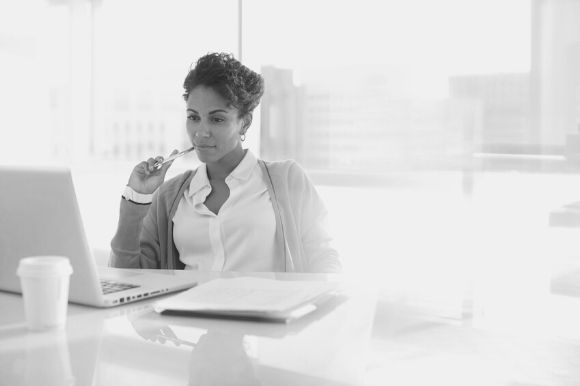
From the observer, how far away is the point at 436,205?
11.1 ft

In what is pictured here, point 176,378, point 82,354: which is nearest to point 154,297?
point 82,354

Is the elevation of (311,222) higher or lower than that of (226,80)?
lower

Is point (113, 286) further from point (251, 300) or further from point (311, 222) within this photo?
point (311, 222)

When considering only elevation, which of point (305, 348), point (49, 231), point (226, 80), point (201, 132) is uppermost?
point (226, 80)

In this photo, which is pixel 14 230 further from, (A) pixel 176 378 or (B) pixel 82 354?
(A) pixel 176 378

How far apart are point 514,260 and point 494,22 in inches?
44.6

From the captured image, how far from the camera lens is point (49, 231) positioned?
3.48 feet

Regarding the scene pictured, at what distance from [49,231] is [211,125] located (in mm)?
1003

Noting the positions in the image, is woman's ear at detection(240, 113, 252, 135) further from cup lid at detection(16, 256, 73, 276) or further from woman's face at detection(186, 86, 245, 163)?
cup lid at detection(16, 256, 73, 276)

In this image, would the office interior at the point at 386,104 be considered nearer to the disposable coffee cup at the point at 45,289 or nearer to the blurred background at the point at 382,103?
the blurred background at the point at 382,103

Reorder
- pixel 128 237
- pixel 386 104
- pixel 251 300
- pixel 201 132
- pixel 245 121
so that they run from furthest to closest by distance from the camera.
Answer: pixel 386 104 < pixel 245 121 < pixel 201 132 < pixel 128 237 < pixel 251 300

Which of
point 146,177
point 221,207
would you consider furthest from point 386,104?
point 146,177

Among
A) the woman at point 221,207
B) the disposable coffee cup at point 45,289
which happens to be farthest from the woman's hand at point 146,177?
the disposable coffee cup at point 45,289

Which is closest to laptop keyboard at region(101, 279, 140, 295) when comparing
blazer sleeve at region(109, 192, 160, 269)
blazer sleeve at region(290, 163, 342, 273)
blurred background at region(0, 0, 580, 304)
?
blazer sleeve at region(109, 192, 160, 269)
